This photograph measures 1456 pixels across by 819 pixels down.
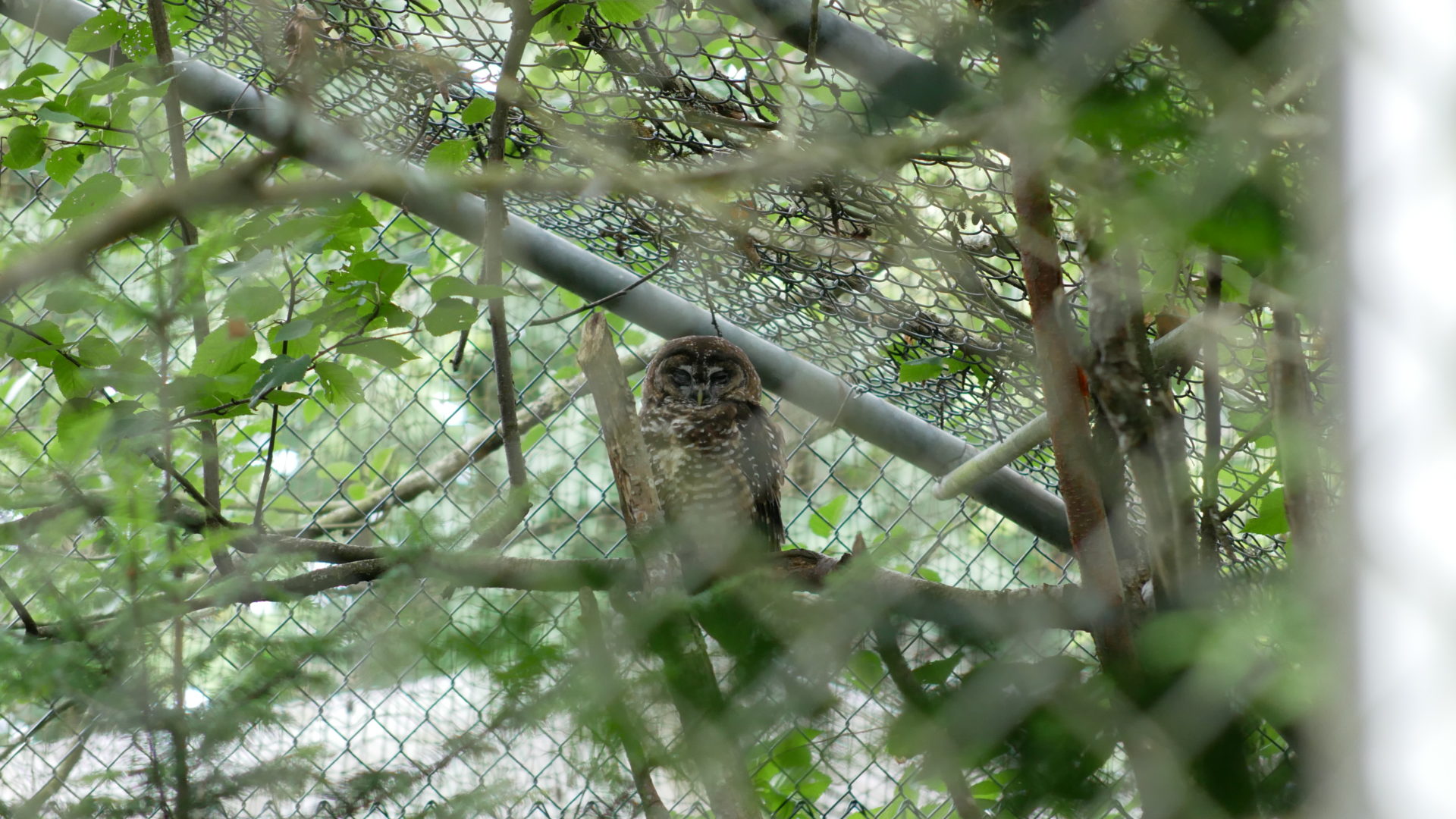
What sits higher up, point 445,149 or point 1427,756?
point 445,149

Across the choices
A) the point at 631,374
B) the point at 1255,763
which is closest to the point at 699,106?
the point at 1255,763

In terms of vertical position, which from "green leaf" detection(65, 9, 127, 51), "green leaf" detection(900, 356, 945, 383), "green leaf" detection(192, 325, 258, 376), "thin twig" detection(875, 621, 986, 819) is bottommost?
"thin twig" detection(875, 621, 986, 819)

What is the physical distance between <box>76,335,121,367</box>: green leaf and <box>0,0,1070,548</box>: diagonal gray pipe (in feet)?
1.76

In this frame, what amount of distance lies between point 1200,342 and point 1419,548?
0.61 metres

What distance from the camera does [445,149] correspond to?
1.76 metres

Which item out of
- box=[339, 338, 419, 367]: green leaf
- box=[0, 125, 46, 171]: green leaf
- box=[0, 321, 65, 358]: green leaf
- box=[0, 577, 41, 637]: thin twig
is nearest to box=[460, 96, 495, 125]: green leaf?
box=[339, 338, 419, 367]: green leaf

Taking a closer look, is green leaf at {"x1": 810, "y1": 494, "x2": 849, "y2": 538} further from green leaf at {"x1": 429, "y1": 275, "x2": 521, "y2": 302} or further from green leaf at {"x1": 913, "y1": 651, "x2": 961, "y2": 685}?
green leaf at {"x1": 913, "y1": 651, "x2": 961, "y2": 685}

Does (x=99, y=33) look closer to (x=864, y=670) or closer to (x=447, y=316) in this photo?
(x=447, y=316)

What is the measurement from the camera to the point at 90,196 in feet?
5.41

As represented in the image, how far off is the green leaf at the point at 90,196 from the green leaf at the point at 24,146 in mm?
342

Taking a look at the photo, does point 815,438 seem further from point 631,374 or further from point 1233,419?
point 631,374

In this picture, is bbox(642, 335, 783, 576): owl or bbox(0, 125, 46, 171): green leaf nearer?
bbox(0, 125, 46, 171): green leaf

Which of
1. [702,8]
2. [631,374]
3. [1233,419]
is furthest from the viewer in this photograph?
[631,374]

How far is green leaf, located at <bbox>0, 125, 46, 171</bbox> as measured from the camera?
6.18ft
